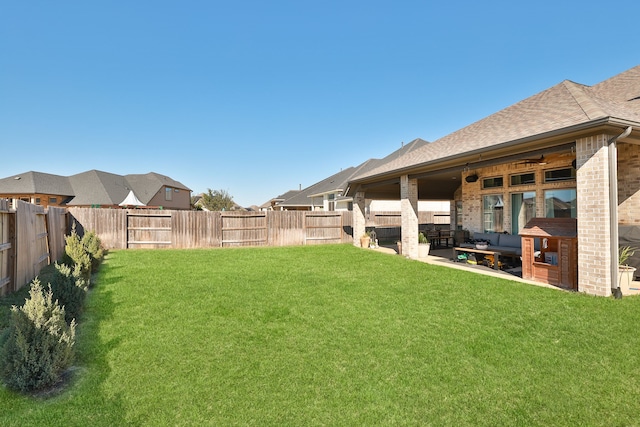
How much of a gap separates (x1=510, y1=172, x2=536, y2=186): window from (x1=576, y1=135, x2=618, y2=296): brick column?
491 cm

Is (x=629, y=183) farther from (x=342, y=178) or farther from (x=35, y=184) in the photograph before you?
(x=35, y=184)

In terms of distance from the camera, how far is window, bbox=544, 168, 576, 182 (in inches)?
378

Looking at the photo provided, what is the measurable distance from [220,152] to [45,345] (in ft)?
79.2

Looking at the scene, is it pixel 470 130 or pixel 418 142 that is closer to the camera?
pixel 470 130

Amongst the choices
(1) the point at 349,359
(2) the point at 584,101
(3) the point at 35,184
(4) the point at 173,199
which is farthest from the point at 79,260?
(4) the point at 173,199

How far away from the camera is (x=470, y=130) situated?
37.6ft

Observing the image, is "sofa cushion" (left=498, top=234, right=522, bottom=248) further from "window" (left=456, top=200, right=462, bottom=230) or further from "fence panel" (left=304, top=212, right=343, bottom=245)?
"fence panel" (left=304, top=212, right=343, bottom=245)

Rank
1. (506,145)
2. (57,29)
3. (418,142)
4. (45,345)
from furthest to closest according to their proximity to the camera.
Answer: (418,142) < (57,29) < (506,145) < (45,345)

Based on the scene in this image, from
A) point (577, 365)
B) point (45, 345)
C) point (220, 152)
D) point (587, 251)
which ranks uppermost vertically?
point (220, 152)

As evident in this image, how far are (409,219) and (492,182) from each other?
4080 mm

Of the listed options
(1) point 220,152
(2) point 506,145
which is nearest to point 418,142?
(1) point 220,152

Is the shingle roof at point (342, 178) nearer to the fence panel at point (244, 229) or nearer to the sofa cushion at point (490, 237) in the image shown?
the fence panel at point (244, 229)

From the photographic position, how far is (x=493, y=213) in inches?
495

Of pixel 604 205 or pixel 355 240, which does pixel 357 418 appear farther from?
pixel 355 240
